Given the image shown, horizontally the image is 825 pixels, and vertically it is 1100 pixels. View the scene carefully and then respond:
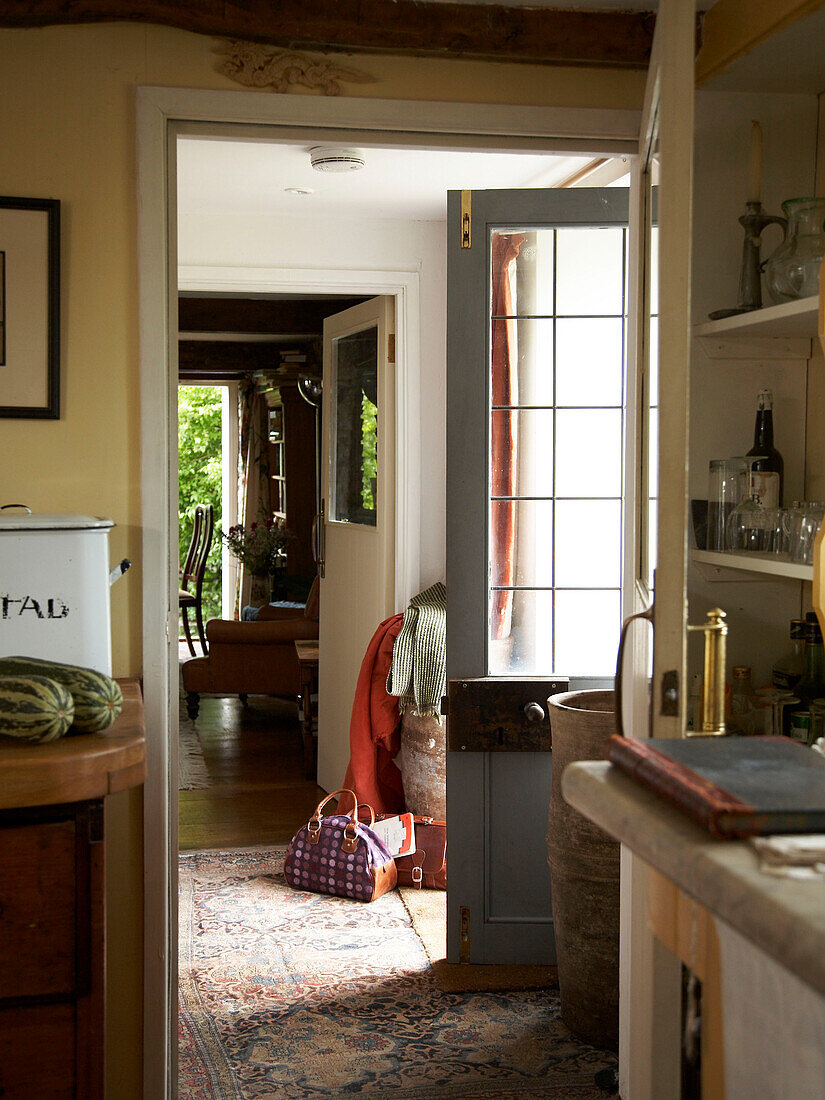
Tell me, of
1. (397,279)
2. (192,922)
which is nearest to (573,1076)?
(192,922)

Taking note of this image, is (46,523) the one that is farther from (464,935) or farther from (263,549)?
(263,549)

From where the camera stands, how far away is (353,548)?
4.96 m

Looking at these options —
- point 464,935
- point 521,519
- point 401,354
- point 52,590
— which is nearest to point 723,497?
point 521,519

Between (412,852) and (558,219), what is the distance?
2.32 meters

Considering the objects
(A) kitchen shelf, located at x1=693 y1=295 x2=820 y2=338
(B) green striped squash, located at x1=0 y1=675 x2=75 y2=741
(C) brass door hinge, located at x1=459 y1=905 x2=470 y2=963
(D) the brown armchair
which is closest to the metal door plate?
(C) brass door hinge, located at x1=459 y1=905 x2=470 y2=963

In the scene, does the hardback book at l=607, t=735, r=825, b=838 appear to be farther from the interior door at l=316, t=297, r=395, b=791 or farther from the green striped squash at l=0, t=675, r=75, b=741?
the interior door at l=316, t=297, r=395, b=791

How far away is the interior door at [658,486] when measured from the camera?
55.9 inches

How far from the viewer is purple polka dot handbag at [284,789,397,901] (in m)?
3.89

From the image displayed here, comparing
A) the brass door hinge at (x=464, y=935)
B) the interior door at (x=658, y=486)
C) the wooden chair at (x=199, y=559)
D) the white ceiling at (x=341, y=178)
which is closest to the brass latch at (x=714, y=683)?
the interior door at (x=658, y=486)

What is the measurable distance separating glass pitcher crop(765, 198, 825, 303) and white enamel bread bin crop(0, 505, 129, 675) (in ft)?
4.42

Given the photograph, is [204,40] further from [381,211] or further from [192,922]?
[192,922]

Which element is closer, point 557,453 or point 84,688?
point 84,688

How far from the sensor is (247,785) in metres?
5.28

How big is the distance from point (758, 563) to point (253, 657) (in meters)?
4.47
